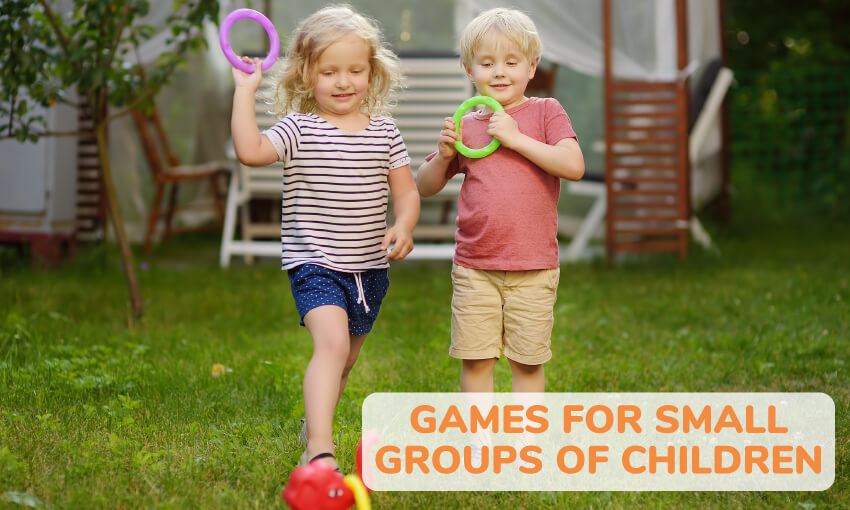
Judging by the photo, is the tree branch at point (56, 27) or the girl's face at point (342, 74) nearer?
the girl's face at point (342, 74)

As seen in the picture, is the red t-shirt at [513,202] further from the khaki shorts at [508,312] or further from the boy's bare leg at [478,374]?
the boy's bare leg at [478,374]

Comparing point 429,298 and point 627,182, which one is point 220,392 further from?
point 627,182

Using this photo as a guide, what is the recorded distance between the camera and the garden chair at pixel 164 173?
568 centimetres

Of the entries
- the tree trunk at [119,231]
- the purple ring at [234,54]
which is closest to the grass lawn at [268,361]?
the tree trunk at [119,231]

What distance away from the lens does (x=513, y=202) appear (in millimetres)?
2207

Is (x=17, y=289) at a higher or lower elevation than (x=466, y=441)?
lower

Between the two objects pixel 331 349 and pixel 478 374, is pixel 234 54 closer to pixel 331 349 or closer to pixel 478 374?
pixel 331 349

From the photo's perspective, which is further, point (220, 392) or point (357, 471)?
point (220, 392)

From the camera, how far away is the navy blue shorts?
2100 millimetres

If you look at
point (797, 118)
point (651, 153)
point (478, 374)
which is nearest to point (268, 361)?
point (478, 374)

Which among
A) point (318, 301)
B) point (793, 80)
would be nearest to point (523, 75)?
point (318, 301)

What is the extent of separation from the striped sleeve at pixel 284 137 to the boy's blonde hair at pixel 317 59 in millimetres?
113

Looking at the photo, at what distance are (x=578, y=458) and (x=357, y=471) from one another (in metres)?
0.54

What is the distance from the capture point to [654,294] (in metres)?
4.38
